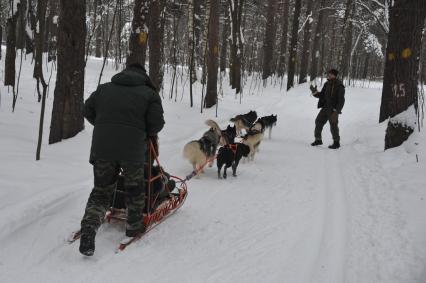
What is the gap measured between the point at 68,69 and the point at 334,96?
6320 millimetres

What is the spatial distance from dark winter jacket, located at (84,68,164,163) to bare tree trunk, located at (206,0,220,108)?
1074 cm

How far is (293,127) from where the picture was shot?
43.3 ft

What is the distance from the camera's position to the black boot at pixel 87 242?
12.9 feet

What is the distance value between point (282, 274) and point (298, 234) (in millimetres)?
1001

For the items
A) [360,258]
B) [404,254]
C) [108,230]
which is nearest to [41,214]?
[108,230]

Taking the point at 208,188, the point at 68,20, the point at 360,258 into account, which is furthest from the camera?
the point at 68,20

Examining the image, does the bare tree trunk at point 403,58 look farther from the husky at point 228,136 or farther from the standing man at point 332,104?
the husky at point 228,136

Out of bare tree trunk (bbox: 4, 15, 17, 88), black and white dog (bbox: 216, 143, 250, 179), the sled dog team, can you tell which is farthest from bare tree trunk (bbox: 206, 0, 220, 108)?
black and white dog (bbox: 216, 143, 250, 179)

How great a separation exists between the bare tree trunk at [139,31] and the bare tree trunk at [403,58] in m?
5.41

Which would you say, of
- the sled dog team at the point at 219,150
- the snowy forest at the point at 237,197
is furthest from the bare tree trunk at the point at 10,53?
the sled dog team at the point at 219,150

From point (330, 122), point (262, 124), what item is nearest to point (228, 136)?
point (262, 124)

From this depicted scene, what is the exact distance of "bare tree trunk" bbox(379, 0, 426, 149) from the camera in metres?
8.62

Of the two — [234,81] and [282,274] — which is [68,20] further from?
[234,81]

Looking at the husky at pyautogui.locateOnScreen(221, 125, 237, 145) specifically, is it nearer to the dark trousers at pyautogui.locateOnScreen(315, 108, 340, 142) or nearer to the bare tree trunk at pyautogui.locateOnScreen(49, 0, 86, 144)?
the bare tree trunk at pyautogui.locateOnScreen(49, 0, 86, 144)
